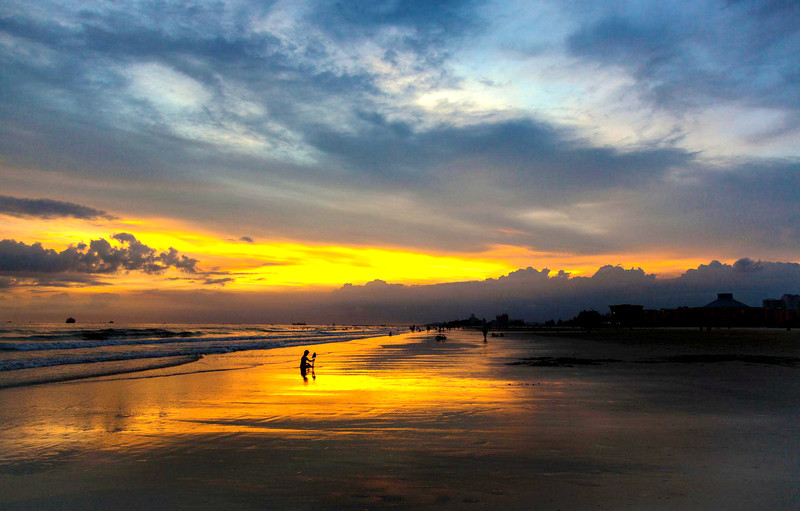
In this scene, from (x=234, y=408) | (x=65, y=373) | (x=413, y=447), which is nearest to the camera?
(x=413, y=447)

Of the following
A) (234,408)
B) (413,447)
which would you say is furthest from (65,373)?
(413,447)

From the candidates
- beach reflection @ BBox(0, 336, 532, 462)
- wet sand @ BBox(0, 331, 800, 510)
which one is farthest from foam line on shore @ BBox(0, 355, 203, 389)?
wet sand @ BBox(0, 331, 800, 510)

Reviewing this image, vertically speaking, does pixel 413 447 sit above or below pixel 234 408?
above

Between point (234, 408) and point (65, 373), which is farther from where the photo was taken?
point (65, 373)

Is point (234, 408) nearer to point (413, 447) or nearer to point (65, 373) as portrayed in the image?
point (413, 447)

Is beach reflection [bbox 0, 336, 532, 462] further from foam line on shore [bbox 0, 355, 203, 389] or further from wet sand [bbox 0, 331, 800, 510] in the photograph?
foam line on shore [bbox 0, 355, 203, 389]

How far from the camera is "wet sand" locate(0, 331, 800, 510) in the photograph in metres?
7.63

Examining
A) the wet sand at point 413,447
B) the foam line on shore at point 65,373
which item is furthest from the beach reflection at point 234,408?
the foam line on shore at point 65,373

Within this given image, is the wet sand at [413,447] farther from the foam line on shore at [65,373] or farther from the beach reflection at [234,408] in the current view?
the foam line on shore at [65,373]

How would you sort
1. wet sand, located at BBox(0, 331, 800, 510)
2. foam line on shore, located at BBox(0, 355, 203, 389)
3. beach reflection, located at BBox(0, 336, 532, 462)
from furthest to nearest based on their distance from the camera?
1. foam line on shore, located at BBox(0, 355, 203, 389)
2. beach reflection, located at BBox(0, 336, 532, 462)
3. wet sand, located at BBox(0, 331, 800, 510)

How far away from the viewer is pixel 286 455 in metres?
9.99

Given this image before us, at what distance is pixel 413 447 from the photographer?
10383 mm

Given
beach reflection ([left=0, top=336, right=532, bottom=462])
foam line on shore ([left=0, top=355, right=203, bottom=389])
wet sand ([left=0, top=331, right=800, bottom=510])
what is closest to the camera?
wet sand ([left=0, top=331, right=800, bottom=510])

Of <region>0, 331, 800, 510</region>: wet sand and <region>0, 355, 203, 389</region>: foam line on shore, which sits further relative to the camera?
<region>0, 355, 203, 389</region>: foam line on shore
